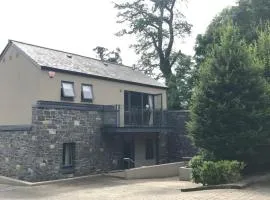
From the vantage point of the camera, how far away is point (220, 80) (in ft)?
49.5

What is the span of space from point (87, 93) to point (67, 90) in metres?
1.49

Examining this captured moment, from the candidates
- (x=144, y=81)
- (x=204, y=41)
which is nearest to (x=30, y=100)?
(x=144, y=81)

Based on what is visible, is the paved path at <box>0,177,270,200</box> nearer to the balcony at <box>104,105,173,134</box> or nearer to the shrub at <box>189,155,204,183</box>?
the shrub at <box>189,155,204,183</box>

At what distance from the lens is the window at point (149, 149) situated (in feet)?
84.8

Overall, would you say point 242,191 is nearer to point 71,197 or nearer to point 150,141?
point 71,197

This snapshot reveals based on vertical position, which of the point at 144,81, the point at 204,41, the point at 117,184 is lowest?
the point at 117,184

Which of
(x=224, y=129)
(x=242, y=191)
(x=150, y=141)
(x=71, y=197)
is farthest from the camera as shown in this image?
(x=150, y=141)

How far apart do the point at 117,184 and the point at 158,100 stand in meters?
10.9

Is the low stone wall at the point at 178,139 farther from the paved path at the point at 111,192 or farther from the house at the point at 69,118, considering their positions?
the paved path at the point at 111,192

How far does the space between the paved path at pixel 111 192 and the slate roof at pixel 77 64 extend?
6269 mm

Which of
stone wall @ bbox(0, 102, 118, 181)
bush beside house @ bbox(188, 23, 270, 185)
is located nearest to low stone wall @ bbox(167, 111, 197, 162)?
stone wall @ bbox(0, 102, 118, 181)

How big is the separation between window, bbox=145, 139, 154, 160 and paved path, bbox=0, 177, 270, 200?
268 inches

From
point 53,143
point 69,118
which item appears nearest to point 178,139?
point 69,118

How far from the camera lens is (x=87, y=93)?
21875 millimetres
